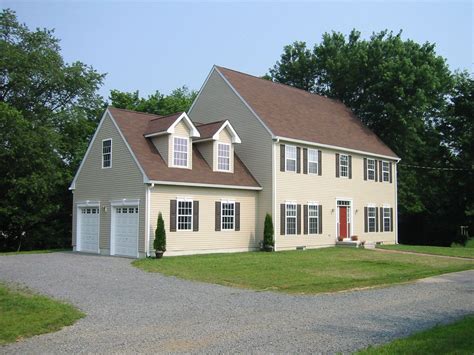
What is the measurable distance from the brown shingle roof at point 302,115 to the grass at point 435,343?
60.9ft

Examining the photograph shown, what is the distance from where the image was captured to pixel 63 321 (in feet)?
31.1

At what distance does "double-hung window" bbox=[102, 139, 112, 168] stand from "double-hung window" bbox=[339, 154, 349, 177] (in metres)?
13.2

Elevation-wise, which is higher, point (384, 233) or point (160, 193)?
→ point (160, 193)

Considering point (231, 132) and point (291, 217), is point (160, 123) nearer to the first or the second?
point (231, 132)

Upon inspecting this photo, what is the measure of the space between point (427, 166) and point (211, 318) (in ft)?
→ 114

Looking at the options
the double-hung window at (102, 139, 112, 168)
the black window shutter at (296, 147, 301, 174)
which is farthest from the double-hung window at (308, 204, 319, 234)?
the double-hung window at (102, 139, 112, 168)

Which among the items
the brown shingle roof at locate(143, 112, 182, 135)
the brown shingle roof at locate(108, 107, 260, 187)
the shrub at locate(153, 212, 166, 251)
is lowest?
the shrub at locate(153, 212, 166, 251)

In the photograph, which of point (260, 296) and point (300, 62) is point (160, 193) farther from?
point (300, 62)

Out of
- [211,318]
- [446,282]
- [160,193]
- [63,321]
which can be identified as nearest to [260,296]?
[211,318]

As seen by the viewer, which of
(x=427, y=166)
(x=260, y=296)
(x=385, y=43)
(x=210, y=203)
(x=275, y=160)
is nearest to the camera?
(x=260, y=296)

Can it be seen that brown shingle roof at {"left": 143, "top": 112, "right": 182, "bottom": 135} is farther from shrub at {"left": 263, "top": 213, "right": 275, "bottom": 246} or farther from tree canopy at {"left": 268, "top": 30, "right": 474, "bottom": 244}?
tree canopy at {"left": 268, "top": 30, "right": 474, "bottom": 244}

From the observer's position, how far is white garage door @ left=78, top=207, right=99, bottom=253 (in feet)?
84.2

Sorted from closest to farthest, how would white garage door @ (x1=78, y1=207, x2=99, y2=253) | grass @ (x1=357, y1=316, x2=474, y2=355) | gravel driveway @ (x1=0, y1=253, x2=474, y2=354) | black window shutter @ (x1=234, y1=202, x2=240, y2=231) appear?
grass @ (x1=357, y1=316, x2=474, y2=355), gravel driveway @ (x1=0, y1=253, x2=474, y2=354), white garage door @ (x1=78, y1=207, x2=99, y2=253), black window shutter @ (x1=234, y1=202, x2=240, y2=231)

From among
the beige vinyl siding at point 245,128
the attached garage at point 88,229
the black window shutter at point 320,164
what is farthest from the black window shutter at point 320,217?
the attached garage at point 88,229
